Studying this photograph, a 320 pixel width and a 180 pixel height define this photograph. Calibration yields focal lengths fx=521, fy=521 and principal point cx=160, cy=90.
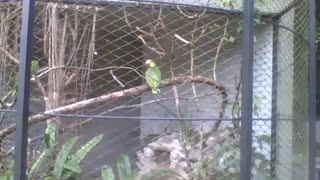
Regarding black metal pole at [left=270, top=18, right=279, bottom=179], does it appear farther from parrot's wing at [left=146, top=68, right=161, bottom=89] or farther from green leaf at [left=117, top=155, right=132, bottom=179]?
green leaf at [left=117, top=155, right=132, bottom=179]

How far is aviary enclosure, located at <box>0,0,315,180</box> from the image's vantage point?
12.5 ft

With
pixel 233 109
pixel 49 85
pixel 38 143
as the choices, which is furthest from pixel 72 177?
pixel 233 109

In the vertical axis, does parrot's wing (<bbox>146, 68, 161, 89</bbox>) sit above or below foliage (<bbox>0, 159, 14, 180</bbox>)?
above

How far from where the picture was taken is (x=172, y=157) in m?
4.27

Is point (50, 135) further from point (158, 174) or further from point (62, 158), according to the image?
point (158, 174)

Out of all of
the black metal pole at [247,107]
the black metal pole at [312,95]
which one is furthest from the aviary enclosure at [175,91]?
the black metal pole at [247,107]

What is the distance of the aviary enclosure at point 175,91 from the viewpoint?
12.5 ft

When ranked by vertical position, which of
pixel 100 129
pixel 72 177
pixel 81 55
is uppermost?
→ pixel 81 55

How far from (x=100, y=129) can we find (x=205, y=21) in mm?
1438

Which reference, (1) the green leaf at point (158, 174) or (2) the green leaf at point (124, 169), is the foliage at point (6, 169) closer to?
(2) the green leaf at point (124, 169)

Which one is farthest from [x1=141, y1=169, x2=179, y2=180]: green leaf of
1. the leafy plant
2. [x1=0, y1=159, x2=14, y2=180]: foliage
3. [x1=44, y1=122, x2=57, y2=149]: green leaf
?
[x1=0, y1=159, x2=14, y2=180]: foliage

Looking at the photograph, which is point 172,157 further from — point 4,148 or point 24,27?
point 24,27

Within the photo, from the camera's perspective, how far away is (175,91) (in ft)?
14.0

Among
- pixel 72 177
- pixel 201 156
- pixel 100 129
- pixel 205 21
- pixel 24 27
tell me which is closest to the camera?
pixel 24 27
